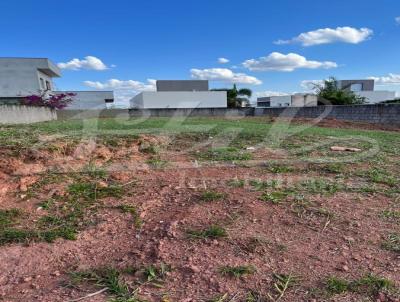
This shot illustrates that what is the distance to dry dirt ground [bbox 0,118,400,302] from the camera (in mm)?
1472

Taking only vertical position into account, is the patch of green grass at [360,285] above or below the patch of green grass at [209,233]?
below

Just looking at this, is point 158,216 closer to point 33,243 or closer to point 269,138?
point 33,243

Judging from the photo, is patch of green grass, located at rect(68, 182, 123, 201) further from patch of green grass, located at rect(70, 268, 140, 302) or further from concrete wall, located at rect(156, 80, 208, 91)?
concrete wall, located at rect(156, 80, 208, 91)

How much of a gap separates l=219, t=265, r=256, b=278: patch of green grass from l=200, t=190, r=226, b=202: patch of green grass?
887 millimetres

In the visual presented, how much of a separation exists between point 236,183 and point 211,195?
0.43m

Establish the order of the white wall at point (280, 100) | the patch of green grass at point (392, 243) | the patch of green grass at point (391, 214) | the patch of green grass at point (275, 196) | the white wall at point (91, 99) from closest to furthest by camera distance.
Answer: the patch of green grass at point (392, 243), the patch of green grass at point (391, 214), the patch of green grass at point (275, 196), the white wall at point (91, 99), the white wall at point (280, 100)

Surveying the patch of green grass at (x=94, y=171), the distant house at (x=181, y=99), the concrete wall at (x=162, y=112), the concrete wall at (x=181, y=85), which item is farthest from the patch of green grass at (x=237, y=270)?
the concrete wall at (x=181, y=85)

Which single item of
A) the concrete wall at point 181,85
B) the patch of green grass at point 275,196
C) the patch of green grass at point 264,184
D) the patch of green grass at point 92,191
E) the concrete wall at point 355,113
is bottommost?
the patch of green grass at point 275,196

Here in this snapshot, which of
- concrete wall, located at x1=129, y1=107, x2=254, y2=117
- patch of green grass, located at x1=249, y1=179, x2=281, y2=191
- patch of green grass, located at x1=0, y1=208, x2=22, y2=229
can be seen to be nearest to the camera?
patch of green grass, located at x1=0, y1=208, x2=22, y2=229

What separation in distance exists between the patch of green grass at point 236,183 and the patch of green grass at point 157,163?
80 centimetres

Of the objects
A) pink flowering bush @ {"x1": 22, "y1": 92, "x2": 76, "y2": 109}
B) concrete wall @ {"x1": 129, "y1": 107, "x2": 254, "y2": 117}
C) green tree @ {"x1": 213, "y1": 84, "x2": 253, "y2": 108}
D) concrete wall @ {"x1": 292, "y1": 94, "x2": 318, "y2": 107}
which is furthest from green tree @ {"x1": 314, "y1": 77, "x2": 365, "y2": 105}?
pink flowering bush @ {"x1": 22, "y1": 92, "x2": 76, "y2": 109}

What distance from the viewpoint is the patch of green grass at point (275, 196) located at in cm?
247

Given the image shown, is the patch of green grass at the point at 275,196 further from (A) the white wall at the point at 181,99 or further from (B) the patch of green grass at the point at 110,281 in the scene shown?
(A) the white wall at the point at 181,99

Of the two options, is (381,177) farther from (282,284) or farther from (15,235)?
(15,235)
